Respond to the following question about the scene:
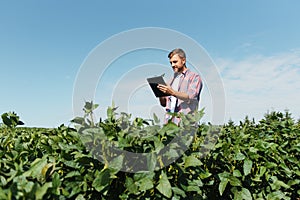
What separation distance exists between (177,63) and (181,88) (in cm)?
36

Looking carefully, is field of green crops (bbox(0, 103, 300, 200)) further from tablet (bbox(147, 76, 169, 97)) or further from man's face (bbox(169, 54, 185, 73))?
man's face (bbox(169, 54, 185, 73))

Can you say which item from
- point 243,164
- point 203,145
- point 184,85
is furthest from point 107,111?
point 184,85

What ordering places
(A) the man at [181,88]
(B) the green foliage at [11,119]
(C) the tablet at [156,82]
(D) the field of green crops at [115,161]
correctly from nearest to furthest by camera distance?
(D) the field of green crops at [115,161]
(B) the green foliage at [11,119]
(C) the tablet at [156,82]
(A) the man at [181,88]

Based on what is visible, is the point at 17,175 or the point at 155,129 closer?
the point at 17,175

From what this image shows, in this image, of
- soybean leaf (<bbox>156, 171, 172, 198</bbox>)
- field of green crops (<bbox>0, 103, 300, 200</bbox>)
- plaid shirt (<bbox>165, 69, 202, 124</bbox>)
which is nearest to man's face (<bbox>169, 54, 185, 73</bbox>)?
plaid shirt (<bbox>165, 69, 202, 124</bbox>)

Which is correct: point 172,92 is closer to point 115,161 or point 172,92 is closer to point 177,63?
point 177,63

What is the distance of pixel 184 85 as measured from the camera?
13.4 feet

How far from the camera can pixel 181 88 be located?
4098 millimetres

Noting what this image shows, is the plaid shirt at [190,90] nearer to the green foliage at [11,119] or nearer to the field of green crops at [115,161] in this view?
the field of green crops at [115,161]

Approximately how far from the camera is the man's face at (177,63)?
4242 millimetres

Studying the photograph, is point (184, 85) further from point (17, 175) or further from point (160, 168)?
point (17, 175)

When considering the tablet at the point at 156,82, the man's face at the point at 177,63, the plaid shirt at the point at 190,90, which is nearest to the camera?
the tablet at the point at 156,82

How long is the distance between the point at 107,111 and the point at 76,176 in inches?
20.1

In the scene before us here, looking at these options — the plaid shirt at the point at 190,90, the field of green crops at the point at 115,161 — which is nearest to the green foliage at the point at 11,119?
the field of green crops at the point at 115,161
